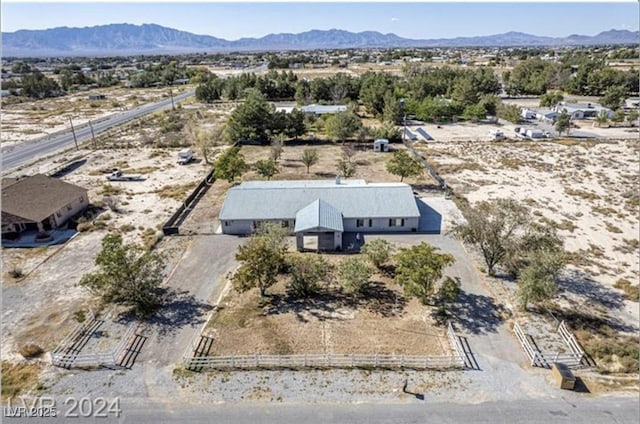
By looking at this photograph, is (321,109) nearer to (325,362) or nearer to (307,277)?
(307,277)

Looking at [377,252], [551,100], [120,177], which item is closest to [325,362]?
[377,252]

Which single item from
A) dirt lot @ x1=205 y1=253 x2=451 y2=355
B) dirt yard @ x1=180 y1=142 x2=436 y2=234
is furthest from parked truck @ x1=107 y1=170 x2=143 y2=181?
dirt lot @ x1=205 y1=253 x2=451 y2=355

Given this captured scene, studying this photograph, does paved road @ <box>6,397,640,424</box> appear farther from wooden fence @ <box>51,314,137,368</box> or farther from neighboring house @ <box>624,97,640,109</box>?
neighboring house @ <box>624,97,640,109</box>

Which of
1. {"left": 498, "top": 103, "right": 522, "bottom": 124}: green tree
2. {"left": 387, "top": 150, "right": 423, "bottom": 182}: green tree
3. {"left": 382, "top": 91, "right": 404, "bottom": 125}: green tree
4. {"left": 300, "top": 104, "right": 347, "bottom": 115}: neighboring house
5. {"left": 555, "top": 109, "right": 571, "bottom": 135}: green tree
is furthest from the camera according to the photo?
{"left": 300, "top": 104, "right": 347, "bottom": 115}: neighboring house

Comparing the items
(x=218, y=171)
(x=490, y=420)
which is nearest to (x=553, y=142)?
(x=218, y=171)

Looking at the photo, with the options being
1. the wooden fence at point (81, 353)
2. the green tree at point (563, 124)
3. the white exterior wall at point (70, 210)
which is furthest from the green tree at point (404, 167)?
the green tree at point (563, 124)
